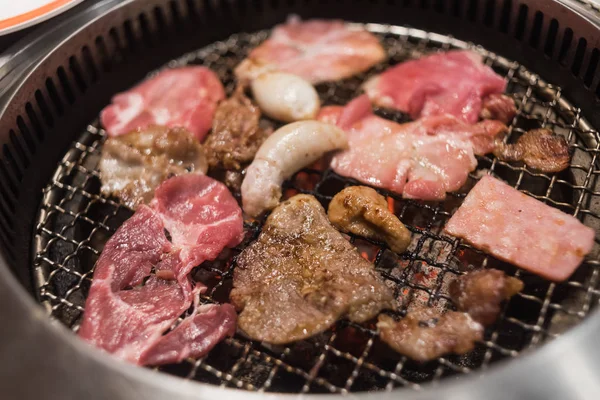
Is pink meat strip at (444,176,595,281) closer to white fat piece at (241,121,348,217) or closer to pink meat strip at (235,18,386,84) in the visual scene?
white fat piece at (241,121,348,217)

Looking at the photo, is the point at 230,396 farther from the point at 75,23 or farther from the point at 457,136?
the point at 75,23

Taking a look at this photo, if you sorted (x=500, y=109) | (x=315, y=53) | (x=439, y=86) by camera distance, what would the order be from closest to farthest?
(x=500, y=109) < (x=439, y=86) < (x=315, y=53)

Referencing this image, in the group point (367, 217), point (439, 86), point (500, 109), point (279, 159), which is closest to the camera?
point (367, 217)

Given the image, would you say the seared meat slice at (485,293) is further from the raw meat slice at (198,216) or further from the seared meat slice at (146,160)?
the seared meat slice at (146,160)

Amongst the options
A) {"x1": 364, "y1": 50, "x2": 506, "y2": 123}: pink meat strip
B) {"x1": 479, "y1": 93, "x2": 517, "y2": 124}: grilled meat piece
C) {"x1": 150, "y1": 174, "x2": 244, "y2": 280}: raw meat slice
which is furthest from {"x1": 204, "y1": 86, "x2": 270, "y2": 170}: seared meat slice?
{"x1": 479, "y1": 93, "x2": 517, "y2": 124}: grilled meat piece

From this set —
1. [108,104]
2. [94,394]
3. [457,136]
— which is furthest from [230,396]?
[108,104]

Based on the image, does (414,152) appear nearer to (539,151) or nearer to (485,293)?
(539,151)

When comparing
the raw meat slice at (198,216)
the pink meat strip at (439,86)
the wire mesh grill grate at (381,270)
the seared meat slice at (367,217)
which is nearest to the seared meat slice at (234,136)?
the raw meat slice at (198,216)

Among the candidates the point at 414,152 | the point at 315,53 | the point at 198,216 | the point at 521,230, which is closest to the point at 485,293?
the point at 521,230
